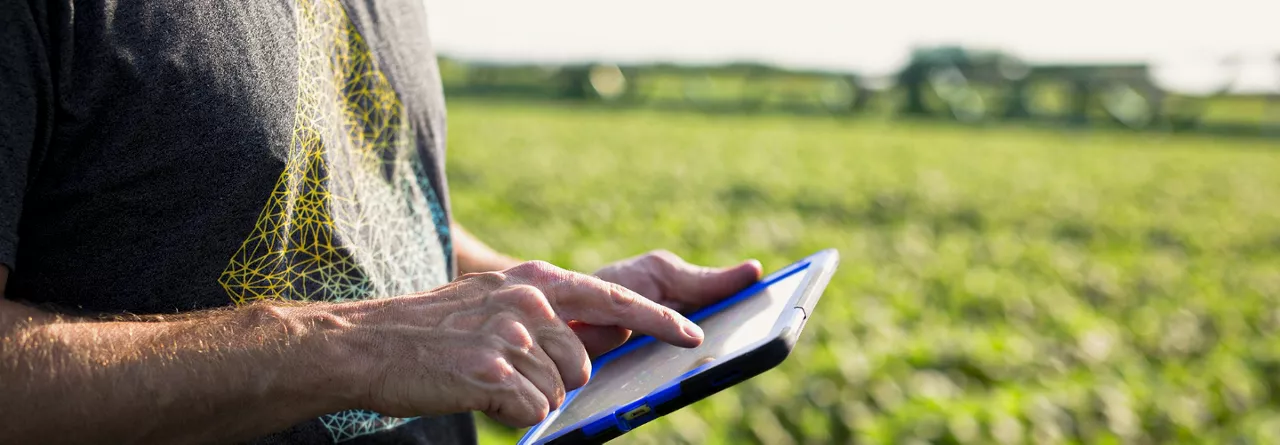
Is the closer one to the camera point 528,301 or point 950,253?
point 528,301

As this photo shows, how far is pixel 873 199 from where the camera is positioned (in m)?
10.9

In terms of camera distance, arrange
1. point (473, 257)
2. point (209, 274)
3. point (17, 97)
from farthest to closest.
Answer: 1. point (473, 257)
2. point (209, 274)
3. point (17, 97)

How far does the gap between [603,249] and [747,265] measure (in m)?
4.74

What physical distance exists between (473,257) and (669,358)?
81 centimetres

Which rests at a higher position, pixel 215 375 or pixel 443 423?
pixel 215 375

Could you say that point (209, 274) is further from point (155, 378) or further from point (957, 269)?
point (957, 269)

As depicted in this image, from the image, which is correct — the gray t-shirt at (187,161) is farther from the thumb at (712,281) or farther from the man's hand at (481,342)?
the thumb at (712,281)

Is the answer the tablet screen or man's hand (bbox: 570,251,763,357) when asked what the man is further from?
man's hand (bbox: 570,251,763,357)

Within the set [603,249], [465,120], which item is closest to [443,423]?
[603,249]

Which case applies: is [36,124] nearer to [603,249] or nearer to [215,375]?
[215,375]

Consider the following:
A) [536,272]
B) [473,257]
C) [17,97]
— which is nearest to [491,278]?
[536,272]

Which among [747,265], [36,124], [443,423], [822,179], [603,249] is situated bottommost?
[822,179]

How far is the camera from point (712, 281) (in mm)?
1884

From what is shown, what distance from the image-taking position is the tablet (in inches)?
46.8
